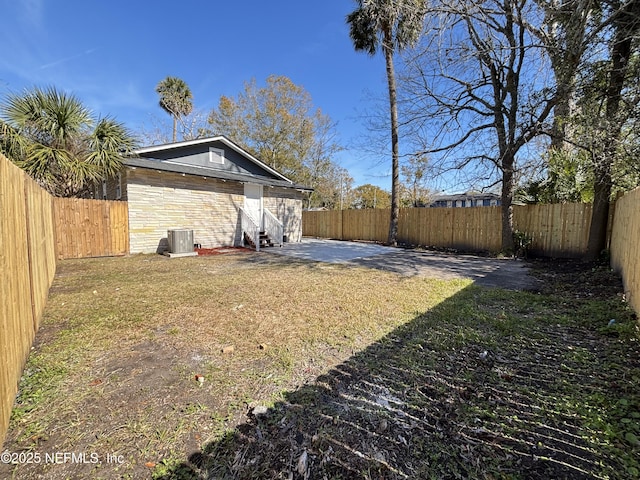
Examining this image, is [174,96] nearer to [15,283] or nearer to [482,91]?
[482,91]

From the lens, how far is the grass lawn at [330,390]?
62.9 inches

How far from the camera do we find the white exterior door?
12391mm

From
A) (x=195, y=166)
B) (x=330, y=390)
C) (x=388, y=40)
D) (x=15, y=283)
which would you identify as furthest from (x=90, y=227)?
(x=388, y=40)

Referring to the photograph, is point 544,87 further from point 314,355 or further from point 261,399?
point 261,399

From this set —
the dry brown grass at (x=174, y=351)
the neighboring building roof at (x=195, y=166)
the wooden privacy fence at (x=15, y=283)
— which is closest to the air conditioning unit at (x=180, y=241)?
the neighboring building roof at (x=195, y=166)

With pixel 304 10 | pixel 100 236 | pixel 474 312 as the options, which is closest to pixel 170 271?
pixel 100 236

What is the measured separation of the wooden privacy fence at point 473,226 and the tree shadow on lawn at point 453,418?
22.5 ft

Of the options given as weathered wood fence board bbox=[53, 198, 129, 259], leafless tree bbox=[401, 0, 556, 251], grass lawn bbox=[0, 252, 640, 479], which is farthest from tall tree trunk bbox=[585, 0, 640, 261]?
weathered wood fence board bbox=[53, 198, 129, 259]

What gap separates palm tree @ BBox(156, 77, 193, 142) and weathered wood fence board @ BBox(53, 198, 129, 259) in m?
15.1

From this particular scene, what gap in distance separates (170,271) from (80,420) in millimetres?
5344

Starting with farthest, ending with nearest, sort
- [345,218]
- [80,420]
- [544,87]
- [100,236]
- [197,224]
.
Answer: [345,218]
[197,224]
[100,236]
[544,87]
[80,420]

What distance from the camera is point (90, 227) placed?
28.0 feet

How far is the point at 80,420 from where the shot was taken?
1.88 m

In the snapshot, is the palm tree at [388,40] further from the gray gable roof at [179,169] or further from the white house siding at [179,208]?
the white house siding at [179,208]
